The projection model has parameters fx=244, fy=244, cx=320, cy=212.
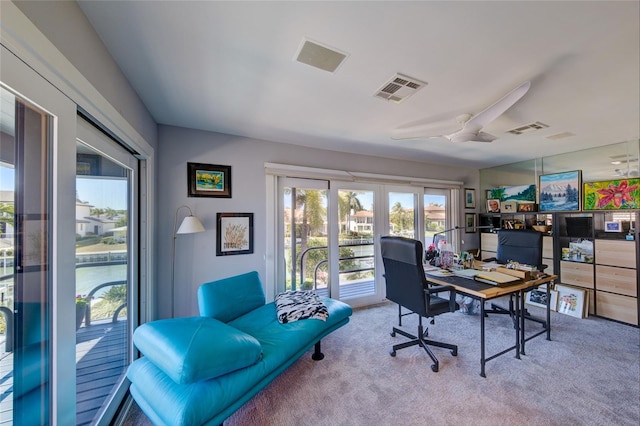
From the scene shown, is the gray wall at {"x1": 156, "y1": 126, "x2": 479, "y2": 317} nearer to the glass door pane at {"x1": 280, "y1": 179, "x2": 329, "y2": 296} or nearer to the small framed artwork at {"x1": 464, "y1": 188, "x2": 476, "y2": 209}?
the glass door pane at {"x1": 280, "y1": 179, "x2": 329, "y2": 296}

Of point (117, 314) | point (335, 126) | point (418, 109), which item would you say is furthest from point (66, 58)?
point (418, 109)

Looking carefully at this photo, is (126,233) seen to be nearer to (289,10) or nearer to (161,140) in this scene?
(161,140)

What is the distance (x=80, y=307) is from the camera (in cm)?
136

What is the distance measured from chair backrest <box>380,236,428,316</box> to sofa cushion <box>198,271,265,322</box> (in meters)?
1.43

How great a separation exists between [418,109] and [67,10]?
2.41 meters

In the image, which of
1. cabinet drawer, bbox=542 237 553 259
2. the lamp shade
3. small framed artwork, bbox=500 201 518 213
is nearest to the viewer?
the lamp shade

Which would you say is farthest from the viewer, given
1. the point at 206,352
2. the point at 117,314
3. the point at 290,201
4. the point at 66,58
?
the point at 290,201

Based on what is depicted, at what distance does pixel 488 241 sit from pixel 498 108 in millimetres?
3768

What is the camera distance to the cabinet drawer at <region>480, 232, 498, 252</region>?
459 cm

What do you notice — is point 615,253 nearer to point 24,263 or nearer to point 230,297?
point 230,297

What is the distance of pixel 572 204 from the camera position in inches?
148

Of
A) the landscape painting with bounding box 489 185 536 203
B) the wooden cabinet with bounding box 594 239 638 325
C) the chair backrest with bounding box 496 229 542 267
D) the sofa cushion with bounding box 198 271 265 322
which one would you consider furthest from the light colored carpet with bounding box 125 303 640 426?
the landscape painting with bounding box 489 185 536 203

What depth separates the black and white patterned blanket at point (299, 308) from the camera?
2277mm

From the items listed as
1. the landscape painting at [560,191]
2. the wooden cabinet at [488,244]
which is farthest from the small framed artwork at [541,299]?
the landscape painting at [560,191]
